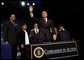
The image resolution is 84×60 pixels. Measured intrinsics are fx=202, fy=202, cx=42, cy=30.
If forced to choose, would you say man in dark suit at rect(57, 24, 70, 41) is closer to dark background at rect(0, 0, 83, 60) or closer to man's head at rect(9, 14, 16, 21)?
dark background at rect(0, 0, 83, 60)

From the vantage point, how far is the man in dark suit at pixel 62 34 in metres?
2.79

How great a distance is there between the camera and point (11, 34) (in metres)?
2.68

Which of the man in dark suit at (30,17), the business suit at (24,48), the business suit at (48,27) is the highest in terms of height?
the man in dark suit at (30,17)

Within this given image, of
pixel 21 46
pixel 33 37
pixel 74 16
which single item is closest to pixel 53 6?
pixel 74 16

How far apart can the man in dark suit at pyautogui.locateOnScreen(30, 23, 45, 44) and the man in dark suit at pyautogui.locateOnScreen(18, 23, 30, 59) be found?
68 millimetres

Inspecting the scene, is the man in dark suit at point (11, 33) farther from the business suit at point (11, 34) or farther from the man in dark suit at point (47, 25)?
the man in dark suit at point (47, 25)

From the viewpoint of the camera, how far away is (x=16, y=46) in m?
2.69

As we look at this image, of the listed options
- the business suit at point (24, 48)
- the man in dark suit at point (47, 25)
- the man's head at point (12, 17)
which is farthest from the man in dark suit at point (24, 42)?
the man in dark suit at point (47, 25)

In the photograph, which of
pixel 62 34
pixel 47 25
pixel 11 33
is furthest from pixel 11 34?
pixel 62 34

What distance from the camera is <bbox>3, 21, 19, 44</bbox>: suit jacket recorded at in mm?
2643

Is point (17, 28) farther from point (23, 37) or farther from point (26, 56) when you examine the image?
point (26, 56)

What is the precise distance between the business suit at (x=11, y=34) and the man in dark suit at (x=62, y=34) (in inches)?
23.3

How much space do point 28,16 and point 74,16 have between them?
0.66 metres

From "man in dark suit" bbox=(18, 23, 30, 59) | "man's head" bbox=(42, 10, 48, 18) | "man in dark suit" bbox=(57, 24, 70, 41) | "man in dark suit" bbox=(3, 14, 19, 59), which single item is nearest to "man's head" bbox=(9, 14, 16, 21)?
"man in dark suit" bbox=(3, 14, 19, 59)
